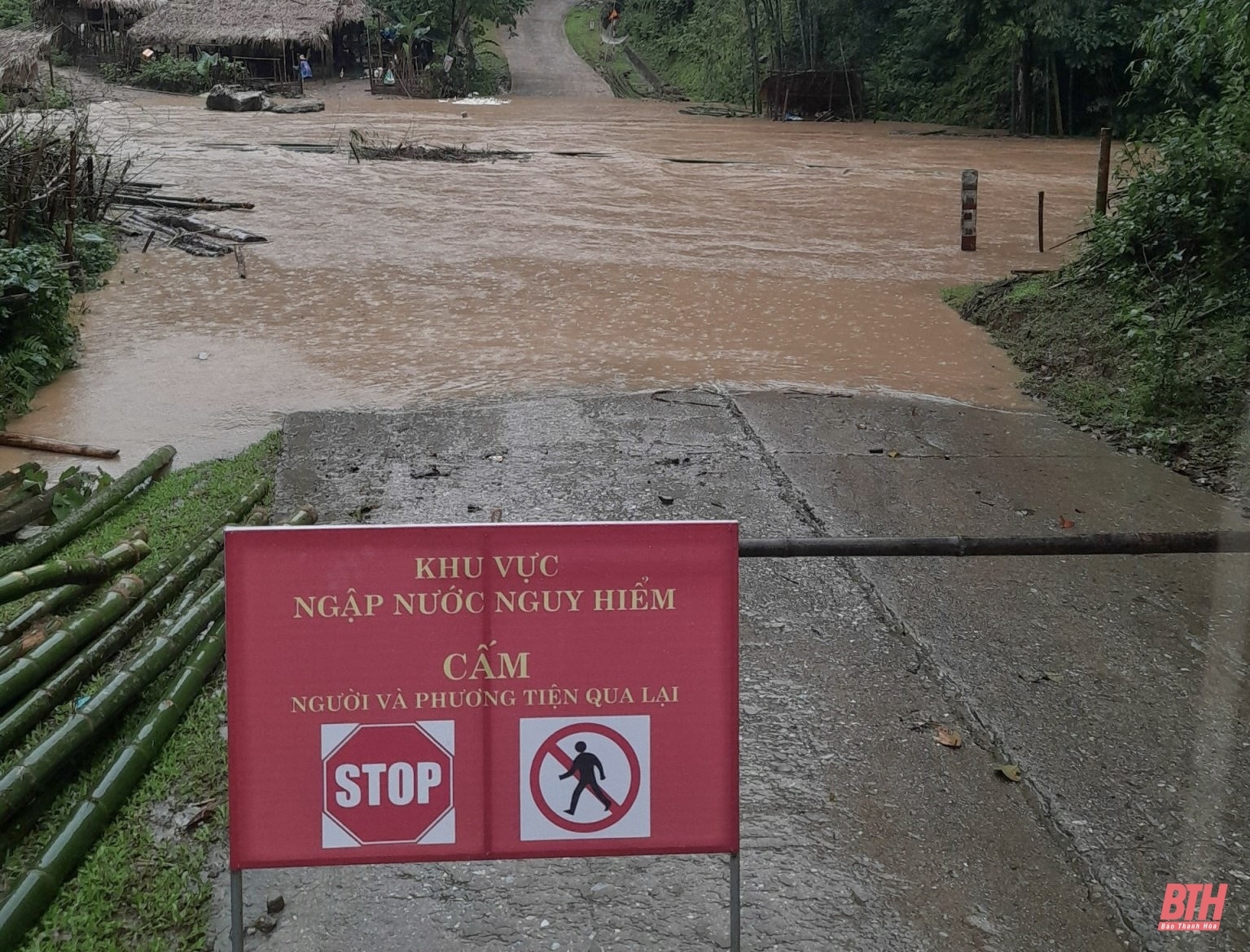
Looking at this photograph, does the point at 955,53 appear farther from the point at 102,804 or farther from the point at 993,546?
the point at 102,804

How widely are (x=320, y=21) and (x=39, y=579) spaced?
41.9 meters

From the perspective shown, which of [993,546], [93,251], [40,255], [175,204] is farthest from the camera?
[175,204]

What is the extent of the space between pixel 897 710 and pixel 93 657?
280 centimetres

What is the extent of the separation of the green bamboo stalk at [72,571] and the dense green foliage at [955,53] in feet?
84.2

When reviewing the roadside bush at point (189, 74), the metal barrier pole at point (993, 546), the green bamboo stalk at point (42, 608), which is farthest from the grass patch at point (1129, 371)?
the roadside bush at point (189, 74)

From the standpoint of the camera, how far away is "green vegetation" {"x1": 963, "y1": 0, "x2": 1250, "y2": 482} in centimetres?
778

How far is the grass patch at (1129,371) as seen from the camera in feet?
24.6

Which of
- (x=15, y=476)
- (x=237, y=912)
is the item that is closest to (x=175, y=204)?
(x=15, y=476)

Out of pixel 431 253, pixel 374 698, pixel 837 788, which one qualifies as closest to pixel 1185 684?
pixel 837 788

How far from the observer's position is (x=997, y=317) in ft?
37.3

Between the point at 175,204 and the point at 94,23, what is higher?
the point at 94,23

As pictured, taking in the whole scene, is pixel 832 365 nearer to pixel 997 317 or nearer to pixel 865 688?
pixel 997 317

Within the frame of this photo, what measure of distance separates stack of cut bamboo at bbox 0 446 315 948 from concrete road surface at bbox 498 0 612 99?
40377mm

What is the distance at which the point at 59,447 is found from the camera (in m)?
7.78
